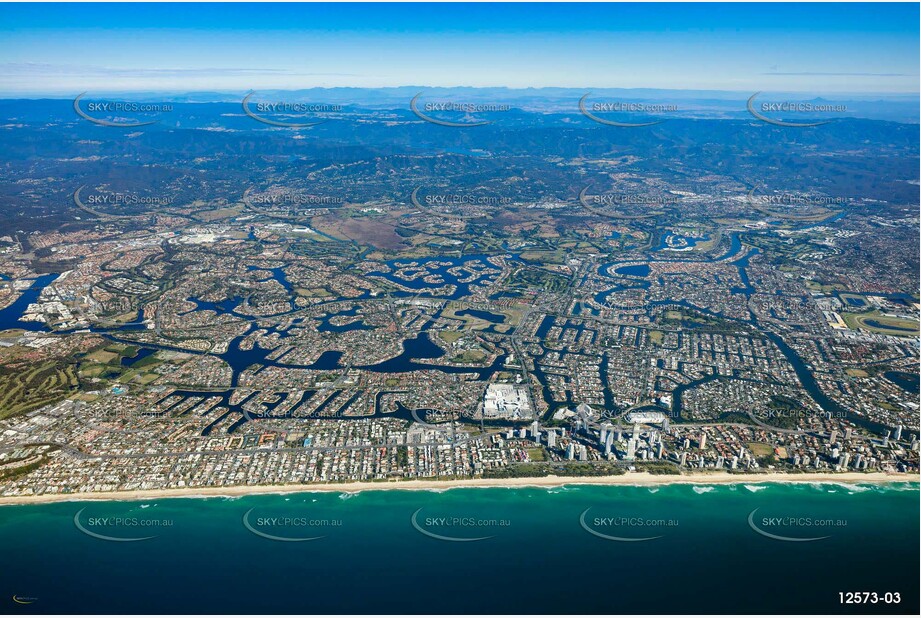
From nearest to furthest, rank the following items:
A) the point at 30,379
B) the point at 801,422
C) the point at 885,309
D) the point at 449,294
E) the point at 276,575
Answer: the point at 276,575, the point at 801,422, the point at 30,379, the point at 885,309, the point at 449,294

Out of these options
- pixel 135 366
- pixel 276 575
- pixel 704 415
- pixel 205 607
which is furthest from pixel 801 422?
pixel 135 366

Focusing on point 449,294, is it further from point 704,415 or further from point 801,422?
point 801,422

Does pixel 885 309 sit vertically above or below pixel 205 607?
above
